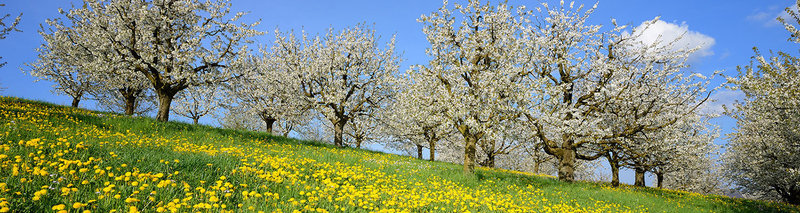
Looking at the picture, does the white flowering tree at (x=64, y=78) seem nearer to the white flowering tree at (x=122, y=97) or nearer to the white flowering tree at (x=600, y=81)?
the white flowering tree at (x=122, y=97)

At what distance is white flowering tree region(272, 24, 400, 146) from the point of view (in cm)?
2475

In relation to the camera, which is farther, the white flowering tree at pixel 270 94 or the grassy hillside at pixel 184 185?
the white flowering tree at pixel 270 94

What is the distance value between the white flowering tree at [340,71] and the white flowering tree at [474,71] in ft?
26.5

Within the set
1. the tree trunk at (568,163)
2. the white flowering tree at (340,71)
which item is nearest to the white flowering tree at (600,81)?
the tree trunk at (568,163)

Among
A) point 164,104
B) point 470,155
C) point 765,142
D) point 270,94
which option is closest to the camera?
point 470,155

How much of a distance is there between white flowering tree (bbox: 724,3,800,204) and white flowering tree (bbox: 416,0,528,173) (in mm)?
9407

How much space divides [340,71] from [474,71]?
37.2ft

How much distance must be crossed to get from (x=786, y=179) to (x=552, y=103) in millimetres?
20782

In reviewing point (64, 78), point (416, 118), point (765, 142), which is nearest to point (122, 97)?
point (64, 78)

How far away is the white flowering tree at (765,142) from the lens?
1628cm

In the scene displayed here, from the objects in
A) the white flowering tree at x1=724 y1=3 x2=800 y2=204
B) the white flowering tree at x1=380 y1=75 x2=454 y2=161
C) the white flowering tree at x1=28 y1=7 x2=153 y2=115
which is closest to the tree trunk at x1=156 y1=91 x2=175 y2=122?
the white flowering tree at x1=28 y1=7 x2=153 y2=115

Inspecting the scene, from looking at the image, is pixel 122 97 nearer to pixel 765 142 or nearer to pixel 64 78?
pixel 64 78

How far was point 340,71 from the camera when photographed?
24375 millimetres

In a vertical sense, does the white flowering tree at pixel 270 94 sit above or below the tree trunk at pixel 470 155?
above
